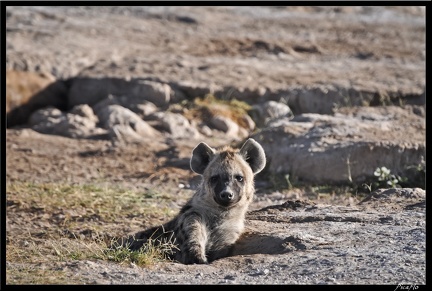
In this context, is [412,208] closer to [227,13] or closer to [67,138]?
[67,138]

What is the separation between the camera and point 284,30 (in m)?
15.0

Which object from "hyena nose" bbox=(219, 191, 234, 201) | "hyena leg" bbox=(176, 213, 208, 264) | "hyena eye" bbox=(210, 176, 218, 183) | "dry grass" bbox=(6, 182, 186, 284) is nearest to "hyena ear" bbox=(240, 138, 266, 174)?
"hyena eye" bbox=(210, 176, 218, 183)

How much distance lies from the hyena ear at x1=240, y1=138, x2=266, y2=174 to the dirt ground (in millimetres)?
1386

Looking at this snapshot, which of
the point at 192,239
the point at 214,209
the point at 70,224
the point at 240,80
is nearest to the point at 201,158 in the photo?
the point at 214,209

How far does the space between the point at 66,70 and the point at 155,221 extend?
4.98 meters

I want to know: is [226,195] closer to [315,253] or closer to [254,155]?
[254,155]

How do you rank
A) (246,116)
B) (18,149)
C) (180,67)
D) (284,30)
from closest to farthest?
1. (18,149)
2. (246,116)
3. (180,67)
4. (284,30)

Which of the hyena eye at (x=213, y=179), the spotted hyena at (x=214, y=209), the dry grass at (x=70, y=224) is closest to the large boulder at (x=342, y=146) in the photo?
the dry grass at (x=70, y=224)

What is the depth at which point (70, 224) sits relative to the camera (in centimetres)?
757

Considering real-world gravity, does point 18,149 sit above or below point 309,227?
below

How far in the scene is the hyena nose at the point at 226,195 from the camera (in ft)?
20.6

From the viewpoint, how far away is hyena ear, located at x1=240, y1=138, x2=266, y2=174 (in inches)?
267

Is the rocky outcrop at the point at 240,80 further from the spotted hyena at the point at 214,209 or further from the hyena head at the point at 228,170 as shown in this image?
the spotted hyena at the point at 214,209
